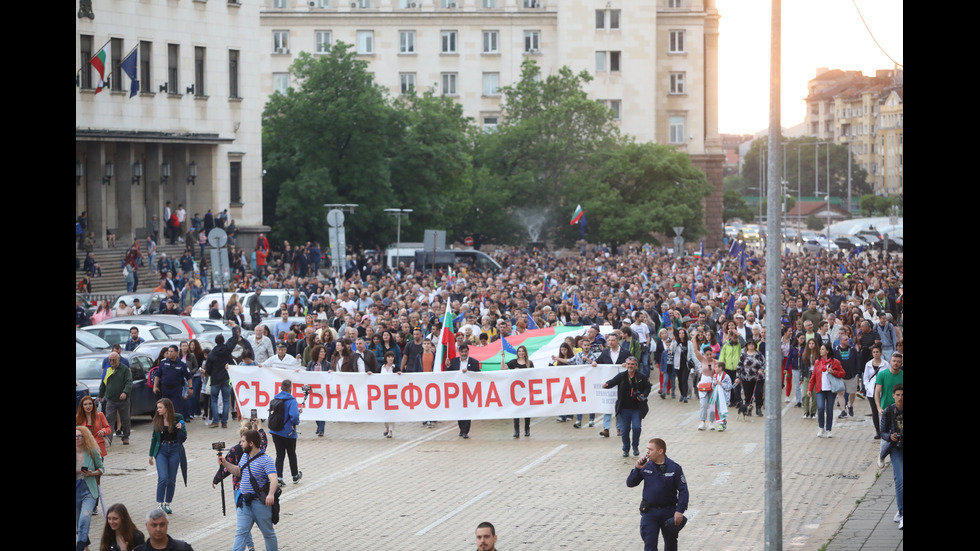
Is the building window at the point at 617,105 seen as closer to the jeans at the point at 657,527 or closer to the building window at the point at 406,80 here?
the building window at the point at 406,80

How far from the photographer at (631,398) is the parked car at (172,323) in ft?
36.9

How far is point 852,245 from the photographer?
322 ft

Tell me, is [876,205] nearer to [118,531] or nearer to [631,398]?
[631,398]

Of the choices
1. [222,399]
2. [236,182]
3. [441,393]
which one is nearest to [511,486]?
[441,393]

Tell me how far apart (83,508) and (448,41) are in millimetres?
81410

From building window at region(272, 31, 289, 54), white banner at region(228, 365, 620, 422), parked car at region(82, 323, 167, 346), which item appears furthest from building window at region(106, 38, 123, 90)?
building window at region(272, 31, 289, 54)

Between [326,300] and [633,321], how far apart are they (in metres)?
7.73

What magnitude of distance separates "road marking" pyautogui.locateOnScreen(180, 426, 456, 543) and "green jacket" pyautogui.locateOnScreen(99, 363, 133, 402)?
3.59 m

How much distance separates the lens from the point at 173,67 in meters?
53.7

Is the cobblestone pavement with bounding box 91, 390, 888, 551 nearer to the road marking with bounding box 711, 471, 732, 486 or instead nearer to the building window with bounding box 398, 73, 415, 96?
the road marking with bounding box 711, 471, 732, 486

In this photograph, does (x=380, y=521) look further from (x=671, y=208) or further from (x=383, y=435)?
(x=671, y=208)

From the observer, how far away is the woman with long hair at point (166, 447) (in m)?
16.2

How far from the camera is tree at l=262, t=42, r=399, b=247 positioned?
57000 millimetres
